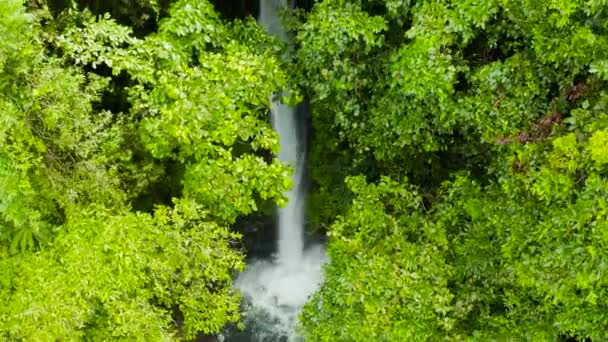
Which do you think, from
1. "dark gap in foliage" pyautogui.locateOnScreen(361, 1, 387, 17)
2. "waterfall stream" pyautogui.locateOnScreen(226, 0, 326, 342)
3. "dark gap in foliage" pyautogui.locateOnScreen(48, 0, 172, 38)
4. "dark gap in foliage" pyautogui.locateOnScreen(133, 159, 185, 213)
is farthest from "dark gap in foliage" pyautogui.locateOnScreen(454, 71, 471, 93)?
"dark gap in foliage" pyautogui.locateOnScreen(133, 159, 185, 213)

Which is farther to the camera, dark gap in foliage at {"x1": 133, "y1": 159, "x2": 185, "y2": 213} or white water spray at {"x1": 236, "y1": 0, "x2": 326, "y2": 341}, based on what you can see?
white water spray at {"x1": 236, "y1": 0, "x2": 326, "y2": 341}

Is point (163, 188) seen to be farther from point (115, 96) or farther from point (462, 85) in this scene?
point (462, 85)

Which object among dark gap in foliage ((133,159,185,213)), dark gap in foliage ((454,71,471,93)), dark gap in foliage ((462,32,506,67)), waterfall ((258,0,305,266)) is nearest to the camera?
dark gap in foliage ((462,32,506,67))

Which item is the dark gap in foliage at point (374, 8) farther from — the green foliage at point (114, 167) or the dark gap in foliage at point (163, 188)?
the dark gap in foliage at point (163, 188)

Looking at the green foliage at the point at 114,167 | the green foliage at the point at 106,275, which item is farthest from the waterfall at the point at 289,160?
the green foliage at the point at 106,275

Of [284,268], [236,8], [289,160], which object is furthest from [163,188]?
[284,268]

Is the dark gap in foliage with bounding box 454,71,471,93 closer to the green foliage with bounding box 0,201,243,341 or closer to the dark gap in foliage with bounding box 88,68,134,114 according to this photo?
the green foliage with bounding box 0,201,243,341

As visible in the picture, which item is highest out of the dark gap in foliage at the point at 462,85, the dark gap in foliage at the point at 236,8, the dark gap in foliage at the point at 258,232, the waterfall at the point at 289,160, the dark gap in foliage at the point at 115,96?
the dark gap in foliage at the point at 236,8

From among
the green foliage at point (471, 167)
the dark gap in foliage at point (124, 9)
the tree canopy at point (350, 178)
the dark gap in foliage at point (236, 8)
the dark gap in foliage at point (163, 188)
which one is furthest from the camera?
the dark gap in foliage at point (236, 8)

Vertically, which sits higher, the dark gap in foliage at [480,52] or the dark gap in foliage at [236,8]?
the dark gap in foliage at [236,8]
